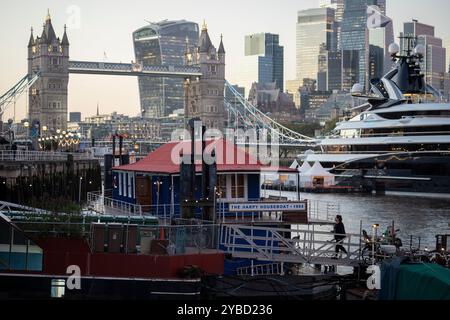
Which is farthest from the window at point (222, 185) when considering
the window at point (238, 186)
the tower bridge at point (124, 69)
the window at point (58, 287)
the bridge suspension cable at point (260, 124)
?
the tower bridge at point (124, 69)

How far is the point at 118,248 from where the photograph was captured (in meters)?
16.3

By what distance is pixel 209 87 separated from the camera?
156 metres

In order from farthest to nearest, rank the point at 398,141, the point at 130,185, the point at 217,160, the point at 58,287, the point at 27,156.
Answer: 1. the point at 398,141
2. the point at 27,156
3. the point at 130,185
4. the point at 217,160
5. the point at 58,287

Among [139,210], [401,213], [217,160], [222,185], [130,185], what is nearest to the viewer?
[222,185]

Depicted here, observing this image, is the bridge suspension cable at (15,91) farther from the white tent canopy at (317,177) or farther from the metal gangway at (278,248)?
the metal gangway at (278,248)

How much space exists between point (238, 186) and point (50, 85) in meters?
120

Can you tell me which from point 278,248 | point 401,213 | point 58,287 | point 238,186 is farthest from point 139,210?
point 401,213

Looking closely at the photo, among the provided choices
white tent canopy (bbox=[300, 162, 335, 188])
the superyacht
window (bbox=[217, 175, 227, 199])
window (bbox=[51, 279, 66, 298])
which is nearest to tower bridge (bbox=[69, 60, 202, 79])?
white tent canopy (bbox=[300, 162, 335, 188])

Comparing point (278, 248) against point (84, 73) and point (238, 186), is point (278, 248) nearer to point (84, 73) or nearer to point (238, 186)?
point (238, 186)

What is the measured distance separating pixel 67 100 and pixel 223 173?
121050 millimetres

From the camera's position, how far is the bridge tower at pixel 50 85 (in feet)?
448

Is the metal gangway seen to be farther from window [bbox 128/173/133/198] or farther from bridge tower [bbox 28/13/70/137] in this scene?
bridge tower [bbox 28/13/70/137]

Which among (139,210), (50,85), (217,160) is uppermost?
(50,85)

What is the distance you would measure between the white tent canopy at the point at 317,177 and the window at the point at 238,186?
44698 mm
